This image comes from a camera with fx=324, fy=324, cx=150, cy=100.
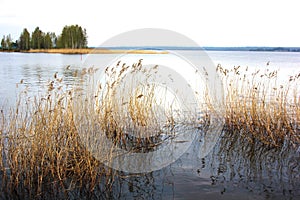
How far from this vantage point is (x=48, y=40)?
270ft

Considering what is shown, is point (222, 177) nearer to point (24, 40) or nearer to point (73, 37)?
point (73, 37)

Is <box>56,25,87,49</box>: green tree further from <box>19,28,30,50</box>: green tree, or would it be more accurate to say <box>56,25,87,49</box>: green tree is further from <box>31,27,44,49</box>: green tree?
<box>19,28,30,50</box>: green tree

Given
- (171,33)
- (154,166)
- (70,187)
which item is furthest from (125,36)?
(70,187)

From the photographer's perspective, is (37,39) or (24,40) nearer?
(37,39)

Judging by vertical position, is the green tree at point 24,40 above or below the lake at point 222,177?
Result: above

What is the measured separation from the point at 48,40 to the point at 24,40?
19.3 ft

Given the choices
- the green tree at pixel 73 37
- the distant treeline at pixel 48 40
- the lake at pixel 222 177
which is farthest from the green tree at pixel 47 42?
the lake at pixel 222 177

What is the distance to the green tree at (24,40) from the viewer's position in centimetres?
8038

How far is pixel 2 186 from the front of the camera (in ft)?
15.5

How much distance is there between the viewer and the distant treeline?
70750 millimetres

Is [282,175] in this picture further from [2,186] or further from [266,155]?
[2,186]

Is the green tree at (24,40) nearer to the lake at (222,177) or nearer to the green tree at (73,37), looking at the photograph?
the green tree at (73,37)

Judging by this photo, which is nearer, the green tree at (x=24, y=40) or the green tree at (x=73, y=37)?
the green tree at (x=73, y=37)

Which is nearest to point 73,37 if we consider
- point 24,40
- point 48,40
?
point 48,40
